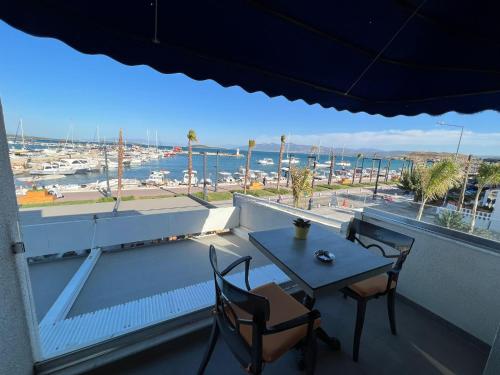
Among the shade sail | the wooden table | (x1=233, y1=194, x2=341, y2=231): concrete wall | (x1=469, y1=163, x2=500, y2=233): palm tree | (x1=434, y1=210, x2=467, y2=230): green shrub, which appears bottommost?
(x1=233, y1=194, x2=341, y2=231): concrete wall

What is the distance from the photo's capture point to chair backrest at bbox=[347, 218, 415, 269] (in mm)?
1567

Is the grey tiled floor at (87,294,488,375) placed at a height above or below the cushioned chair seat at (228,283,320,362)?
below

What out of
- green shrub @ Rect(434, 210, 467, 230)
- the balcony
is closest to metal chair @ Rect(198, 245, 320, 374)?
the balcony

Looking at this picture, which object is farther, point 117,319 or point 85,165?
point 85,165

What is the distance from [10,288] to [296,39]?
5.59 ft

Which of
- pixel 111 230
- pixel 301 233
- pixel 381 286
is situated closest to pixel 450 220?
pixel 381 286

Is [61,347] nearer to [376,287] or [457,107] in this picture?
[376,287]

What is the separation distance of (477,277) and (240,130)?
1564cm

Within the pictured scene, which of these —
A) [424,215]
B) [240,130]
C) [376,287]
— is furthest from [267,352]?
[240,130]

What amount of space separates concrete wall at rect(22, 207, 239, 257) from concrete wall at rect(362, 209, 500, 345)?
3.09 meters

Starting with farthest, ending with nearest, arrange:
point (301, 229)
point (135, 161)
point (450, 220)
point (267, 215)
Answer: point (135, 161) < point (267, 215) < point (450, 220) < point (301, 229)

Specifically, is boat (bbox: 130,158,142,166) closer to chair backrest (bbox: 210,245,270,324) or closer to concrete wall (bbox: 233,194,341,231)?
concrete wall (bbox: 233,194,341,231)

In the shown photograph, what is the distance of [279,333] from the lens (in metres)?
1.04

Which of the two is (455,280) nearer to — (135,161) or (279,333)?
(279,333)
